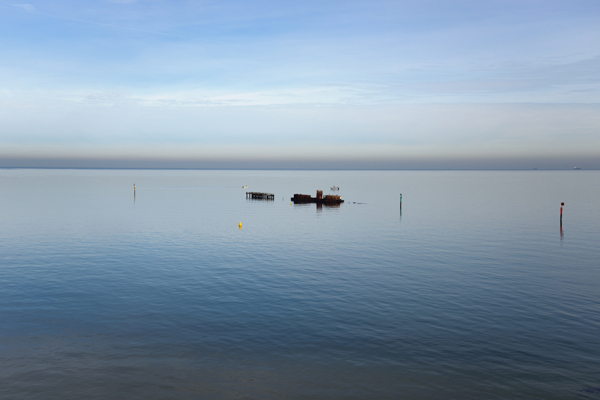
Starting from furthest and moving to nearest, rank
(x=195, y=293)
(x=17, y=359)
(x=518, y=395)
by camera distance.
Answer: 1. (x=195, y=293)
2. (x=17, y=359)
3. (x=518, y=395)

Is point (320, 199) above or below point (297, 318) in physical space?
above

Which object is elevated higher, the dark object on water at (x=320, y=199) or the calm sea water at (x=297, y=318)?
the dark object on water at (x=320, y=199)

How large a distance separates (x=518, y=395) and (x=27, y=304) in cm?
3119

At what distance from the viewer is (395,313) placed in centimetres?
2958

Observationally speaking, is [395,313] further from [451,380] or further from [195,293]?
[195,293]

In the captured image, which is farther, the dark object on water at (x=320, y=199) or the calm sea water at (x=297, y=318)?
the dark object on water at (x=320, y=199)

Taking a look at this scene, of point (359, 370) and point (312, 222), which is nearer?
point (359, 370)

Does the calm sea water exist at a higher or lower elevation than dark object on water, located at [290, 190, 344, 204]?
lower

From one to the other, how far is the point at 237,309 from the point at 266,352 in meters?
7.44

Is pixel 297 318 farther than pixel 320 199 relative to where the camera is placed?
No

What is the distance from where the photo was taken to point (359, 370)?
2134 centimetres

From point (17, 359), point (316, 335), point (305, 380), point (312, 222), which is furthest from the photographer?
point (312, 222)

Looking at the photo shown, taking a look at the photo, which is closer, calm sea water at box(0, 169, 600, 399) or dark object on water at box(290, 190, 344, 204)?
calm sea water at box(0, 169, 600, 399)

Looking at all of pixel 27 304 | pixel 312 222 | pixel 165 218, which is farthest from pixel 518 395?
pixel 165 218
